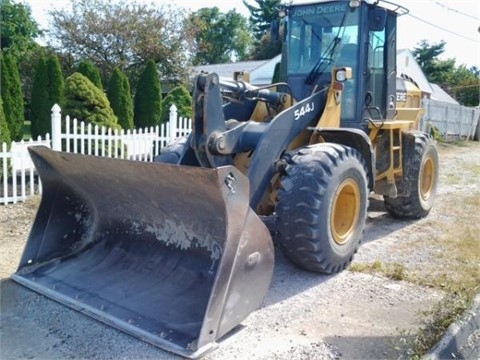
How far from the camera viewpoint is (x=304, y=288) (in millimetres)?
4059

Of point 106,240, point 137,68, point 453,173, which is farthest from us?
point 137,68

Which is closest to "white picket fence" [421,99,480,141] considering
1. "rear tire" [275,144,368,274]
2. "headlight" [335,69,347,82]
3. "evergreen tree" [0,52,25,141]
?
"evergreen tree" [0,52,25,141]

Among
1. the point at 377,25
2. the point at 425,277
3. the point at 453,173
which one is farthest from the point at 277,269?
the point at 453,173

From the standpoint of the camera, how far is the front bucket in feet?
10.00

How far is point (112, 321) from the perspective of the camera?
3217mm

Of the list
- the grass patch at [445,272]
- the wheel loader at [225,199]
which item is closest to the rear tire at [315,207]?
the wheel loader at [225,199]

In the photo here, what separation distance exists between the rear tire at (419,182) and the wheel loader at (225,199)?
62 cm

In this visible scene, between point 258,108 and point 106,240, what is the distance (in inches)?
84.7

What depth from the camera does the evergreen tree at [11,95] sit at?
12.4m

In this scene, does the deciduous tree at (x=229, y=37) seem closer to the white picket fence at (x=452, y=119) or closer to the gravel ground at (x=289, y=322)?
the white picket fence at (x=452, y=119)

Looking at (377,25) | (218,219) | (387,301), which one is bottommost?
(387,301)

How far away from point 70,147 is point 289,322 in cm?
611

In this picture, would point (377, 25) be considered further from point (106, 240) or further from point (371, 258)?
point (106, 240)

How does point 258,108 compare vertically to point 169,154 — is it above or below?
above
